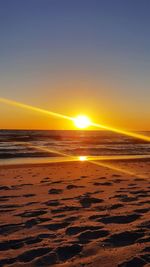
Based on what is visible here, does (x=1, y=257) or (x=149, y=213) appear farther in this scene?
(x=149, y=213)

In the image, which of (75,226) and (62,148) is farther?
(62,148)

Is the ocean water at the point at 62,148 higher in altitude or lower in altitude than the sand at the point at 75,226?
higher

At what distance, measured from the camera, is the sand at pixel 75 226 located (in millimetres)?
4172

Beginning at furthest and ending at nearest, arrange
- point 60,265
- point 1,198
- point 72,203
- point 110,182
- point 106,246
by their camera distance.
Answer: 1. point 110,182
2. point 1,198
3. point 72,203
4. point 106,246
5. point 60,265

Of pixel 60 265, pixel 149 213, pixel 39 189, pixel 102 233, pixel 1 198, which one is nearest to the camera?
pixel 60 265

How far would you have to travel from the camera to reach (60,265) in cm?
396

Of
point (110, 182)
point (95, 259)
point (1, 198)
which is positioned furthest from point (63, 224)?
point (110, 182)

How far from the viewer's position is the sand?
13.7ft

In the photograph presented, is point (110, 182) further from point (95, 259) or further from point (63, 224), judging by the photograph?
point (95, 259)

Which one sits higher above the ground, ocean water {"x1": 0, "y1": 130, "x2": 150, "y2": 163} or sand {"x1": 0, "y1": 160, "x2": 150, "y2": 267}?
ocean water {"x1": 0, "y1": 130, "x2": 150, "y2": 163}

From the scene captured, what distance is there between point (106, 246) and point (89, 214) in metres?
1.70

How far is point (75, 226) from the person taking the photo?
5445 mm

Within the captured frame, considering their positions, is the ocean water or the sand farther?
the ocean water

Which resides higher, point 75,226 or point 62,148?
point 62,148
